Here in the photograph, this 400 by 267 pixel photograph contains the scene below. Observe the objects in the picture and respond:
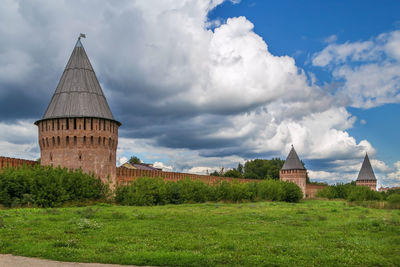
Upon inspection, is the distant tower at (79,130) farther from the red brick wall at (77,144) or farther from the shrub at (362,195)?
the shrub at (362,195)

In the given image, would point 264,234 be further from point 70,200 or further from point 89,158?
point 89,158

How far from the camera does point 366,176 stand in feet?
222

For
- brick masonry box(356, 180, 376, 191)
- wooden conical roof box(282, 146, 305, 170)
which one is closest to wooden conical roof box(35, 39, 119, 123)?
wooden conical roof box(282, 146, 305, 170)

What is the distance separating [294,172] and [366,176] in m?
22.4

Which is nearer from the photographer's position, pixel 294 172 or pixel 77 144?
pixel 77 144

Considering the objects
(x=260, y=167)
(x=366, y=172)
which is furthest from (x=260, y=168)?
(x=366, y=172)

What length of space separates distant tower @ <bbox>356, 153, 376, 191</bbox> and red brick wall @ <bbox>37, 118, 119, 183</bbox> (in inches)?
2201

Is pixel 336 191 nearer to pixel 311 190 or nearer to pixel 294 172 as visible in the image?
pixel 311 190

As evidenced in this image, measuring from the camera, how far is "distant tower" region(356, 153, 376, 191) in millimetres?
66625

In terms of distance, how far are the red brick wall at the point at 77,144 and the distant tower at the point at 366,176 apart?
183ft

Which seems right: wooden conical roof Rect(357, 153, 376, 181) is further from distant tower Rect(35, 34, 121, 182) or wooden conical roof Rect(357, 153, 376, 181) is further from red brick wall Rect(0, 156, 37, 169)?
red brick wall Rect(0, 156, 37, 169)

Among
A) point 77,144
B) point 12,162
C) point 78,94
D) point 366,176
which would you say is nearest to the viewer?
point 12,162

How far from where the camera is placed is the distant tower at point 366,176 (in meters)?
66.6

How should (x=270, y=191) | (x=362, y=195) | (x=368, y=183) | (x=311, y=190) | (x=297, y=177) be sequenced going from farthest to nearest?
(x=368, y=183)
(x=311, y=190)
(x=297, y=177)
(x=362, y=195)
(x=270, y=191)
